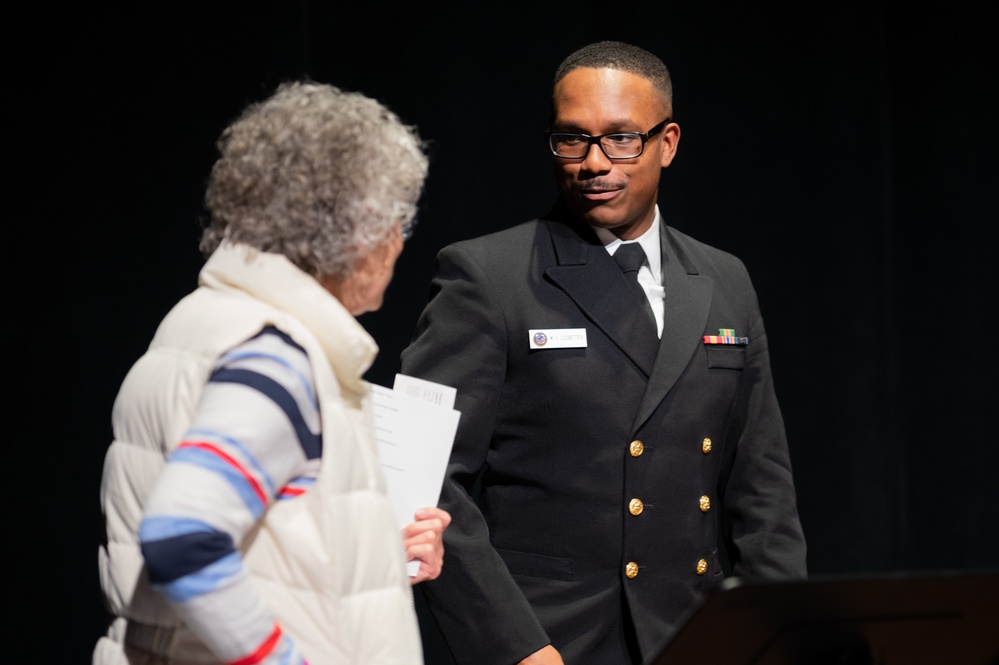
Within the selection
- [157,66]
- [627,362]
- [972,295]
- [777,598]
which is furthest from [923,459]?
[777,598]

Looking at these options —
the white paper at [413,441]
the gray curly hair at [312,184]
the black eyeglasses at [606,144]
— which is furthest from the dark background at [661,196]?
the gray curly hair at [312,184]

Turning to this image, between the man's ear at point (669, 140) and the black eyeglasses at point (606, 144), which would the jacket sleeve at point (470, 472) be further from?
the man's ear at point (669, 140)

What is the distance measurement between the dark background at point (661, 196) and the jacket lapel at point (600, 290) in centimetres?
125

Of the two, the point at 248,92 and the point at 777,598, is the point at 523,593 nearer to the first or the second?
the point at 777,598

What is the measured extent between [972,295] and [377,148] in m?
2.88

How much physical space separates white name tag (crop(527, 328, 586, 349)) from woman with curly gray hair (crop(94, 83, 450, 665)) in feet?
1.95

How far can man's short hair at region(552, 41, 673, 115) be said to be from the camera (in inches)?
81.7

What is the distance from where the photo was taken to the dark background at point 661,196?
298 cm

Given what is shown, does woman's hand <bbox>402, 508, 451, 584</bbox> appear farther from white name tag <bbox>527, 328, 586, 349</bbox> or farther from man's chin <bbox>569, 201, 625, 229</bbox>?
man's chin <bbox>569, 201, 625, 229</bbox>

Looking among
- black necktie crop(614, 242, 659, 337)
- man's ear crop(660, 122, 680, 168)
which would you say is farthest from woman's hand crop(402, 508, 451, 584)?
man's ear crop(660, 122, 680, 168)

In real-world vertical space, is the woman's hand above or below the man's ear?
below

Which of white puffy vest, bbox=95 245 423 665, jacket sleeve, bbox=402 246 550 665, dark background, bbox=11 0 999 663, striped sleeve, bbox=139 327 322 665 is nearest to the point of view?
striped sleeve, bbox=139 327 322 665

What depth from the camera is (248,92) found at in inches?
123

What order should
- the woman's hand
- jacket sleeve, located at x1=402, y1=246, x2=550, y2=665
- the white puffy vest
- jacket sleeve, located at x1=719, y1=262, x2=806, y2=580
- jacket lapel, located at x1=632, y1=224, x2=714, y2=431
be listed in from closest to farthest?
the white puffy vest
the woman's hand
jacket sleeve, located at x1=402, y1=246, x2=550, y2=665
jacket lapel, located at x1=632, y1=224, x2=714, y2=431
jacket sleeve, located at x1=719, y1=262, x2=806, y2=580
